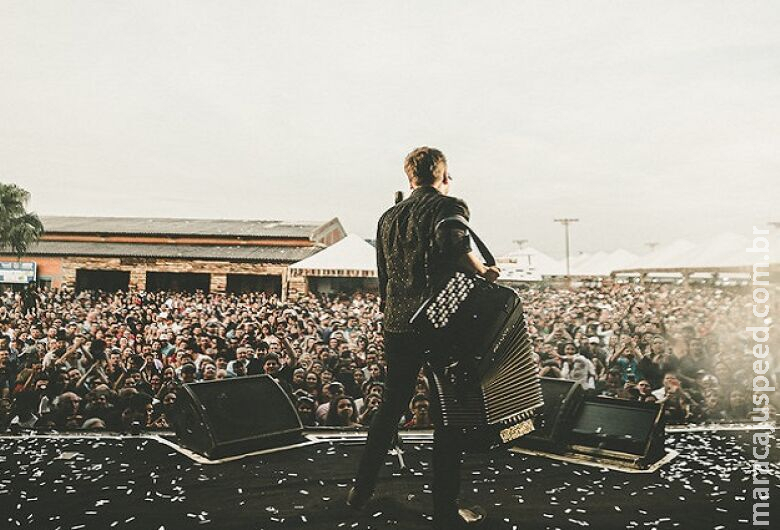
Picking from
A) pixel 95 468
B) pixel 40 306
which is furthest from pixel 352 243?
pixel 95 468

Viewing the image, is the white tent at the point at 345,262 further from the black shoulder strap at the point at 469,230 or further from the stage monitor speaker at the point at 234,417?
the black shoulder strap at the point at 469,230

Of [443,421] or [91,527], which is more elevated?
[443,421]

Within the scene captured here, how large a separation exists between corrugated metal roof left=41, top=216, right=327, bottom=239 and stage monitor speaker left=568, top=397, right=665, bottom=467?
1101 cm

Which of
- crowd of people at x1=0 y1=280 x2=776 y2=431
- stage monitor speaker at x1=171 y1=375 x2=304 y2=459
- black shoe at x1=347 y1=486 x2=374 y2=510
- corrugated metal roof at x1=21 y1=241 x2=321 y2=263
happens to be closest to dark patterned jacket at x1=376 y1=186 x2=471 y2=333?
black shoe at x1=347 y1=486 x2=374 y2=510

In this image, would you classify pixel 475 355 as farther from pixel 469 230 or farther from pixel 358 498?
pixel 358 498

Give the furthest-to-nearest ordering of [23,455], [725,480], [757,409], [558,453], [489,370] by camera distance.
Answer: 1. [757,409]
2. [558,453]
3. [23,455]
4. [725,480]
5. [489,370]

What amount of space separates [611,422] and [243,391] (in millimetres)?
2118

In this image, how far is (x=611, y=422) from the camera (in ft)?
10.7

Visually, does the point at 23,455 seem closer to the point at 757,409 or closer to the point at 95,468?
the point at 95,468

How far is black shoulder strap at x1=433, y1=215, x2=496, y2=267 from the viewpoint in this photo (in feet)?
6.48

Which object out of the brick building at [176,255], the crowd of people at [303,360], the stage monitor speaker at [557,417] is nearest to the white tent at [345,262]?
the crowd of people at [303,360]

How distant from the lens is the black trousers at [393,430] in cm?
207

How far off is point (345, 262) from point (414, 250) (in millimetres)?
7303

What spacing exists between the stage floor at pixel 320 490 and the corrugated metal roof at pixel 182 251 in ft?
32.3
